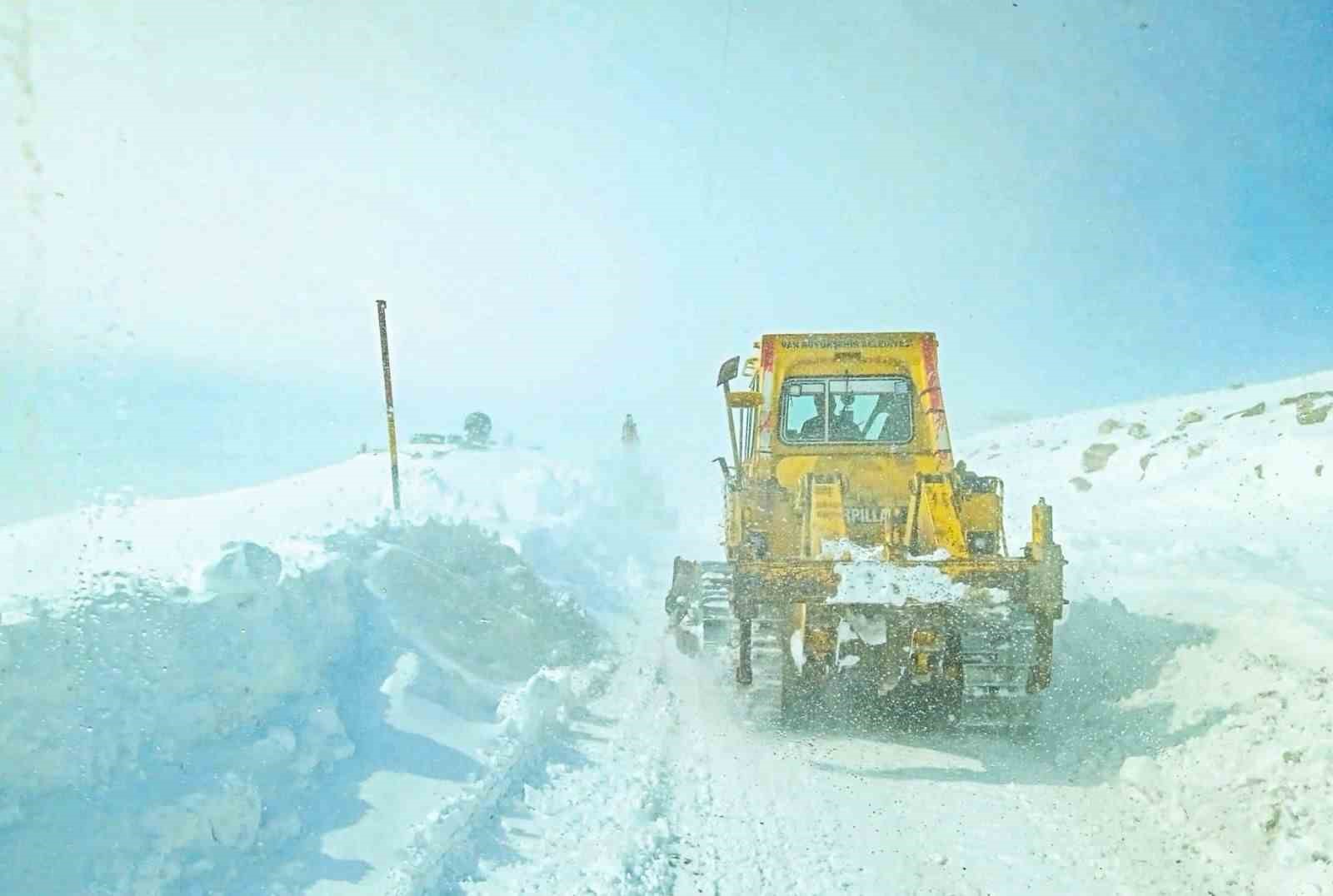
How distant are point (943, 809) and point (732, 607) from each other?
1.93m

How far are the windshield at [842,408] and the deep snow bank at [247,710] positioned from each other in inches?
122

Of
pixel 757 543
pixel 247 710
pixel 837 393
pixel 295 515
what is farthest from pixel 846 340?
pixel 295 515

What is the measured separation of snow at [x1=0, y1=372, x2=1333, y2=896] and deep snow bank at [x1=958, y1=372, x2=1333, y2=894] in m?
0.03

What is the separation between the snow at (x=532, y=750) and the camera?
12.9 ft

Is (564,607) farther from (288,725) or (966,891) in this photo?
Answer: (966,891)

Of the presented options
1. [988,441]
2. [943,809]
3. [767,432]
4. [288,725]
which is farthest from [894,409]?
[988,441]

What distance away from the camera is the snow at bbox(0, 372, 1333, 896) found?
393 cm

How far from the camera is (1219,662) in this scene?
6340 mm

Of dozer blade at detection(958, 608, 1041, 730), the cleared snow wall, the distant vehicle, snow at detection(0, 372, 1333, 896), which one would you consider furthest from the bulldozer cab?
the distant vehicle

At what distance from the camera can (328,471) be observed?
24.9 metres

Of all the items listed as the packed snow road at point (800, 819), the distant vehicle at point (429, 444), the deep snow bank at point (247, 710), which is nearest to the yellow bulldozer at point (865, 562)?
the packed snow road at point (800, 819)

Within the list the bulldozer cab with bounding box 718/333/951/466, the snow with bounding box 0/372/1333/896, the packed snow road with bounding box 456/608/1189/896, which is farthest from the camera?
the bulldozer cab with bounding box 718/333/951/466

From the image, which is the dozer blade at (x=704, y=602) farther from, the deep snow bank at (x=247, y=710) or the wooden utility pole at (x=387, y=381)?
the wooden utility pole at (x=387, y=381)

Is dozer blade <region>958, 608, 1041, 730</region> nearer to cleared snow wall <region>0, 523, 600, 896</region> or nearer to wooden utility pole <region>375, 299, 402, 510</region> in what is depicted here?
cleared snow wall <region>0, 523, 600, 896</region>
